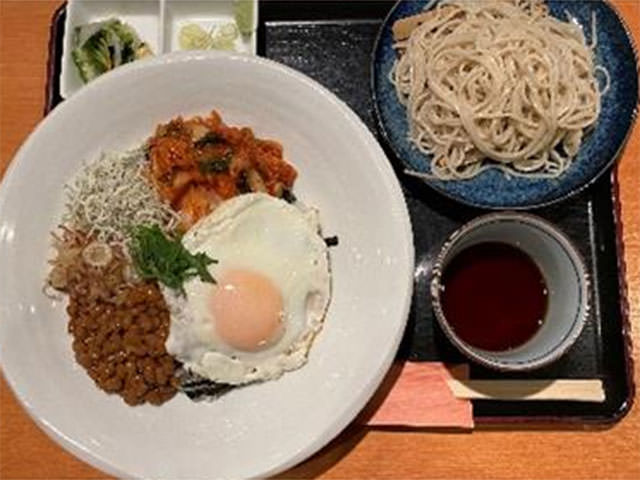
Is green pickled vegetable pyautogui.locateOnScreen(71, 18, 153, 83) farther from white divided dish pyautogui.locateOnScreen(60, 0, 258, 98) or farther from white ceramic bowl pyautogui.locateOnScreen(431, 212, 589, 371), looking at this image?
white ceramic bowl pyautogui.locateOnScreen(431, 212, 589, 371)

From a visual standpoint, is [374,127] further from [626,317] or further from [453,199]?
[626,317]

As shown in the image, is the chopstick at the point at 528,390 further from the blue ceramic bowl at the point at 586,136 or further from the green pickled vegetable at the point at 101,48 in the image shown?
the green pickled vegetable at the point at 101,48

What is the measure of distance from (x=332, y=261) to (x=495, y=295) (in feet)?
1.35

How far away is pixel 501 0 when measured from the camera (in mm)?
2580

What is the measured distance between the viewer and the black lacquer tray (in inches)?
92.3

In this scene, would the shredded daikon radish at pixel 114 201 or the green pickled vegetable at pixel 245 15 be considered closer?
the shredded daikon radish at pixel 114 201

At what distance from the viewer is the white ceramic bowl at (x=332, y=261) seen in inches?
86.6

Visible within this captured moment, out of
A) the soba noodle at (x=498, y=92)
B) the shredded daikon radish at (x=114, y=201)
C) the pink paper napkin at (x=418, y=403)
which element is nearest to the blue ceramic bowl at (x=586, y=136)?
the soba noodle at (x=498, y=92)

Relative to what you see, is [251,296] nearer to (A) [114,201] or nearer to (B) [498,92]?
(A) [114,201]

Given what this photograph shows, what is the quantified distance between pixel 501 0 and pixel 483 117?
1.19ft

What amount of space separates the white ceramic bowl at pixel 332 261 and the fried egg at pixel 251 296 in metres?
0.06

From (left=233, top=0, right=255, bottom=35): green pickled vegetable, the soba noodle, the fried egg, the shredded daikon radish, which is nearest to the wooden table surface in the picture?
the fried egg

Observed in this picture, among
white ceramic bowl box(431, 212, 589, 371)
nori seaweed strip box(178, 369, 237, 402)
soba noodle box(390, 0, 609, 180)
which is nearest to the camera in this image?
white ceramic bowl box(431, 212, 589, 371)

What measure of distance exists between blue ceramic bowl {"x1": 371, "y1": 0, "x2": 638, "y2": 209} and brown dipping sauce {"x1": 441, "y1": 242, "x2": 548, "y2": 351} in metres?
0.13
